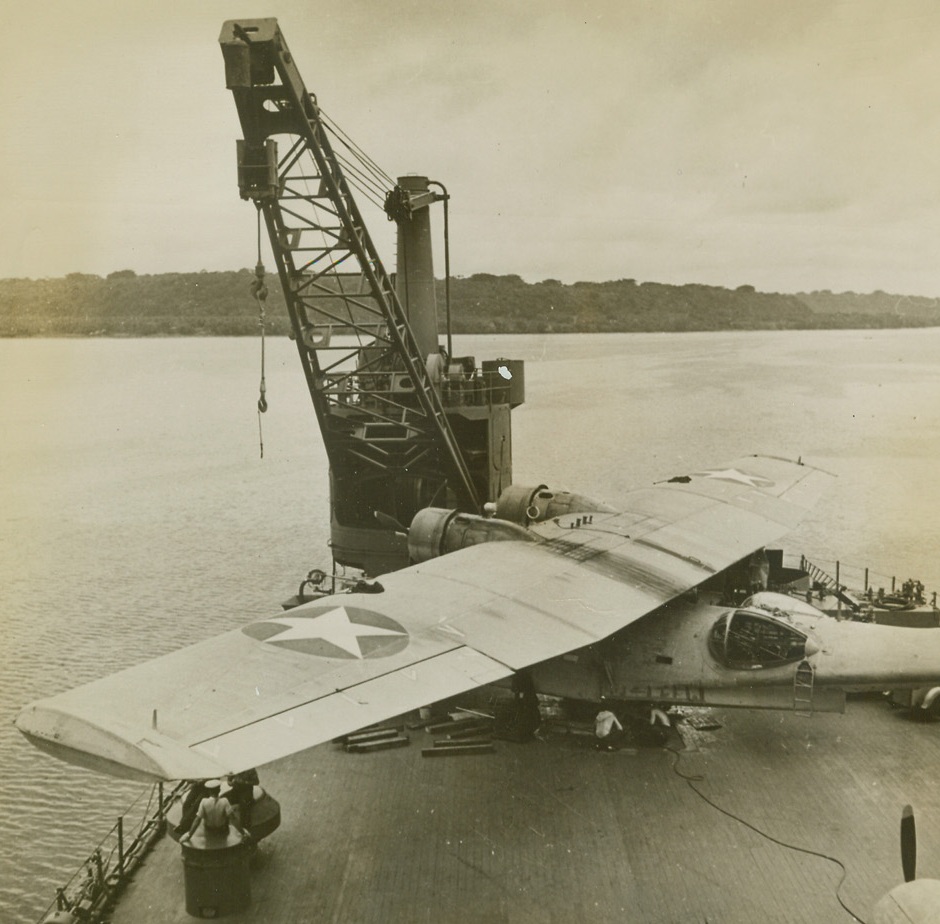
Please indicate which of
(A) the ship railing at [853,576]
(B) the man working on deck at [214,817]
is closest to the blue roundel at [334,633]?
(B) the man working on deck at [214,817]

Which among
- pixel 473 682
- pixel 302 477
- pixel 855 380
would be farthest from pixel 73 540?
pixel 855 380

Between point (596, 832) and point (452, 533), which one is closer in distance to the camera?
point (596, 832)

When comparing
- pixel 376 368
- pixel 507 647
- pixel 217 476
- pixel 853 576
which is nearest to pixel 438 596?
pixel 507 647

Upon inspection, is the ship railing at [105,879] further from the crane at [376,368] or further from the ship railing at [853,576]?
the ship railing at [853,576]

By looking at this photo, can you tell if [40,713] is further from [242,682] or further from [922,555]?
[922,555]

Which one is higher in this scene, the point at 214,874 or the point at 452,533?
the point at 452,533

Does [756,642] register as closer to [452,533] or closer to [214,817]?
[452,533]
